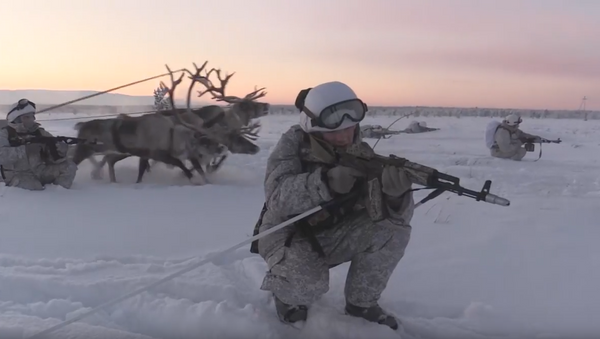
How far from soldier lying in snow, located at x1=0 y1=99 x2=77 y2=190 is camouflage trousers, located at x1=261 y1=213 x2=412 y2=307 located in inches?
161

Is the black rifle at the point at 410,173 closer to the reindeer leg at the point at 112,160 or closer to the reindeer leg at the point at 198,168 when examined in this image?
the reindeer leg at the point at 198,168

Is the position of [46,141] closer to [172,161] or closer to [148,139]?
[148,139]

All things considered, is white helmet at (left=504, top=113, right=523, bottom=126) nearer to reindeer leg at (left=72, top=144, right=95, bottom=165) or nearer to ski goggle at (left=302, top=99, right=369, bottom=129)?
reindeer leg at (left=72, top=144, right=95, bottom=165)

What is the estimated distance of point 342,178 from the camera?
2113mm

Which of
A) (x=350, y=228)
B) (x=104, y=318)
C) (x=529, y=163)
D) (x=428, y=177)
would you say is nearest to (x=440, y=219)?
(x=350, y=228)

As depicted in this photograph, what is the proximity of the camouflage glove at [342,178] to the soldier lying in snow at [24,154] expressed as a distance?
4338 mm

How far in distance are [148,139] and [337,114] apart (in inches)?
210

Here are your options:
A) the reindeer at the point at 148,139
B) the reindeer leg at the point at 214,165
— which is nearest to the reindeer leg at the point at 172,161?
the reindeer at the point at 148,139

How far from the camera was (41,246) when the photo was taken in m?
3.54

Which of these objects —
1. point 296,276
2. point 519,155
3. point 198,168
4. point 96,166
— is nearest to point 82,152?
point 96,166

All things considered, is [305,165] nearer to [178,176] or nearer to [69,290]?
[69,290]

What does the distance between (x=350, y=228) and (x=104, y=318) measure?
1.15 m

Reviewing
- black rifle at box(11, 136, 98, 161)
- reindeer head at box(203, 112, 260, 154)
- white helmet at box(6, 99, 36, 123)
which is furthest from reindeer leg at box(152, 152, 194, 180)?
white helmet at box(6, 99, 36, 123)

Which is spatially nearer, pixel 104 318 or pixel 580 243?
pixel 104 318
